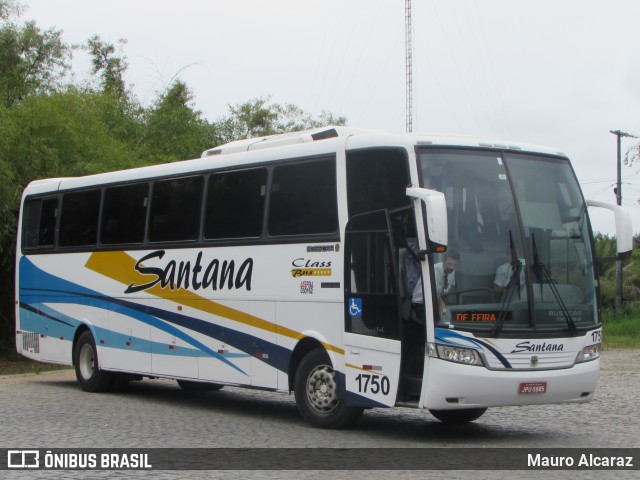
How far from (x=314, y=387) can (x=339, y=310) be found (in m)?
1.06

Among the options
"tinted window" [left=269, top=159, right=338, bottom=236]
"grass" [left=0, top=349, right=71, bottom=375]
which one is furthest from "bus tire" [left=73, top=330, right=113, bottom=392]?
"tinted window" [left=269, top=159, right=338, bottom=236]

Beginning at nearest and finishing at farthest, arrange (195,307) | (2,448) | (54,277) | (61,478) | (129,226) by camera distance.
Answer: (61,478), (2,448), (195,307), (129,226), (54,277)

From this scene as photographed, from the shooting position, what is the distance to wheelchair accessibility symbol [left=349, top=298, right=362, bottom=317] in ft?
40.3

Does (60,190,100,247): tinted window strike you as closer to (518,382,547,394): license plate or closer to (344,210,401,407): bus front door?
(344,210,401,407): bus front door

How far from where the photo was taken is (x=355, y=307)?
487 inches

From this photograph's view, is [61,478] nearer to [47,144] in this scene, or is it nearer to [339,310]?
[339,310]

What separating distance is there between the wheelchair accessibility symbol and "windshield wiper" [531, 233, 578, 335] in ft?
6.64

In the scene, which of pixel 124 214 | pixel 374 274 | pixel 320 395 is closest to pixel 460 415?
pixel 320 395

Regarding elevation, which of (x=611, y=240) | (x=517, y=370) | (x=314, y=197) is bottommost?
(x=517, y=370)

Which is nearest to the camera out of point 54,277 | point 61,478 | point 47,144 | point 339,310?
point 61,478

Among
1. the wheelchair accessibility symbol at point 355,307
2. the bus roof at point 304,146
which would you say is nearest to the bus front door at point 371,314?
the wheelchair accessibility symbol at point 355,307

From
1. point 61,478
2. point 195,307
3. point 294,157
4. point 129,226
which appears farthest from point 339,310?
point 129,226

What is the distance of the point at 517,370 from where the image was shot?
37.4ft

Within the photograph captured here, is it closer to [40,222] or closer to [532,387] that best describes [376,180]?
[532,387]
